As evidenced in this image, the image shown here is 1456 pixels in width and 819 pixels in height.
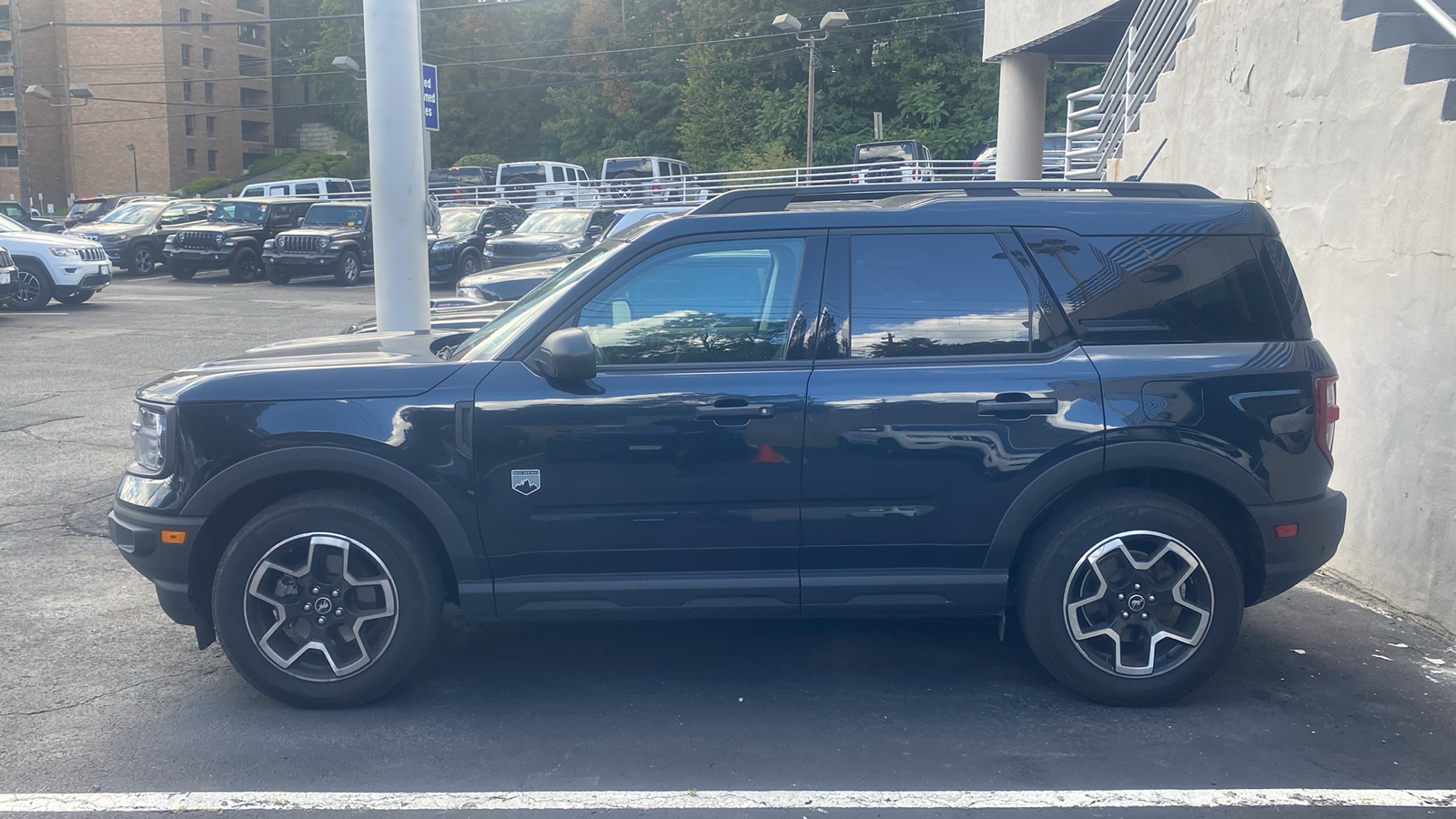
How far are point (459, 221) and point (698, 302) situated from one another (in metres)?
20.9

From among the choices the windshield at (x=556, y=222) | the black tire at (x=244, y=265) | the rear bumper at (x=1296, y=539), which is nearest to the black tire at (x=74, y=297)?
the black tire at (x=244, y=265)

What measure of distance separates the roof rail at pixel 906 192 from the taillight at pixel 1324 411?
843 mm

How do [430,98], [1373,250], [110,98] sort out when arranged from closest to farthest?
[1373,250] < [430,98] < [110,98]

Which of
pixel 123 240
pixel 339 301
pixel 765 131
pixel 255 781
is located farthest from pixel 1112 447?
pixel 765 131

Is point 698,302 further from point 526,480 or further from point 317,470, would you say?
point 317,470

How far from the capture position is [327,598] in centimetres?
431

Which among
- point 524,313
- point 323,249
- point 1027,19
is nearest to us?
point 524,313

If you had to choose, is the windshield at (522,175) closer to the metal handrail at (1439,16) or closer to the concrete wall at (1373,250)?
the concrete wall at (1373,250)

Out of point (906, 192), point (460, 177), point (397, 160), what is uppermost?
point (460, 177)

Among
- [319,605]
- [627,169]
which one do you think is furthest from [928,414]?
[627,169]

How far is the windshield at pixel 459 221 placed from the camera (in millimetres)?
23938

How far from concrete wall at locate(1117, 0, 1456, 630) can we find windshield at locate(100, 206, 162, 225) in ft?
85.4

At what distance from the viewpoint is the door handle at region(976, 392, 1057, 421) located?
4.27 metres

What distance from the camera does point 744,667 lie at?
15.8ft
